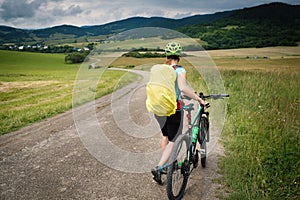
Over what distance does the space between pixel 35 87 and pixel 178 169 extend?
71.4ft

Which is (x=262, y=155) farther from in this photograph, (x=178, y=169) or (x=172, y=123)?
(x=172, y=123)

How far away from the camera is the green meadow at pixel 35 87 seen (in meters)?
9.01

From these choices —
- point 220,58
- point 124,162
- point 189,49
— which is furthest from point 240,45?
point 124,162

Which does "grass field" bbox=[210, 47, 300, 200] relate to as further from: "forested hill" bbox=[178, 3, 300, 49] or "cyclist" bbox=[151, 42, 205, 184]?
"forested hill" bbox=[178, 3, 300, 49]

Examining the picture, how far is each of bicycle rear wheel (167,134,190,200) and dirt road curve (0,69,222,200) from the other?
23 centimetres

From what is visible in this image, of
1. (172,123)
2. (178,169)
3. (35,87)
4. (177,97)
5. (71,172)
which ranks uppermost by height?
(177,97)

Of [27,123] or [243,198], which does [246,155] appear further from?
[27,123]

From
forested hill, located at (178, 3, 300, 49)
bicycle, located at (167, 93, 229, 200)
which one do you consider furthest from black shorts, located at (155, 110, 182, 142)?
forested hill, located at (178, 3, 300, 49)

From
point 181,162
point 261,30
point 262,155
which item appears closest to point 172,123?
point 181,162

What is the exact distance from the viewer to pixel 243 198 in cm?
309

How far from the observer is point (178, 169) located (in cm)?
322

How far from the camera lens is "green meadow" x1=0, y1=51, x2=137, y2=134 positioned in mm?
9008

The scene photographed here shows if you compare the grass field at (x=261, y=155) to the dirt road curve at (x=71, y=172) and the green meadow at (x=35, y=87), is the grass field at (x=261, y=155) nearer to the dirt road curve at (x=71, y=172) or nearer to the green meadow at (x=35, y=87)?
the dirt road curve at (x=71, y=172)

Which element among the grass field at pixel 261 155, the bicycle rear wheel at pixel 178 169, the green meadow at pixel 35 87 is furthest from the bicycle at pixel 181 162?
the green meadow at pixel 35 87
